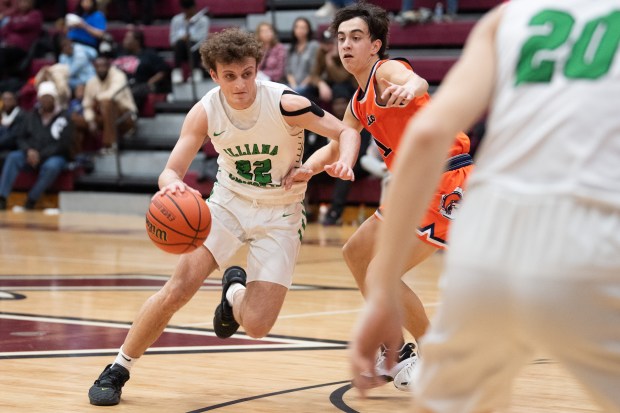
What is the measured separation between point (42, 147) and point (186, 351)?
10550 millimetres

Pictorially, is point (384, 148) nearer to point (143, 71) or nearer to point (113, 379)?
point (113, 379)

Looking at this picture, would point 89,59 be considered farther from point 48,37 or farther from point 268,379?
point 268,379

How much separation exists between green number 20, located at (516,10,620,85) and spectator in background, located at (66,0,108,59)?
1514 centimetres

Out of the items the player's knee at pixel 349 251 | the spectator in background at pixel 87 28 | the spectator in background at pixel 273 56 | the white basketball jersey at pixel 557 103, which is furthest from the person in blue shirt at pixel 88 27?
the white basketball jersey at pixel 557 103

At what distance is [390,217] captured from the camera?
1.78 meters

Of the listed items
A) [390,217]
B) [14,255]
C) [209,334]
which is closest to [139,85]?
[14,255]

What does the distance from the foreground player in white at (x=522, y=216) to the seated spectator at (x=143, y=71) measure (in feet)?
46.8

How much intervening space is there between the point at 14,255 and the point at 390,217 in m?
8.50

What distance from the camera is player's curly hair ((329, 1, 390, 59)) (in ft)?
16.4

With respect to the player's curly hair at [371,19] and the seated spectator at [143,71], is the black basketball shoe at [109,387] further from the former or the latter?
the seated spectator at [143,71]

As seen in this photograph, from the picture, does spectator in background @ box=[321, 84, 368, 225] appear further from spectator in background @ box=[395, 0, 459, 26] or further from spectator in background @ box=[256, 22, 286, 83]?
spectator in background @ box=[395, 0, 459, 26]

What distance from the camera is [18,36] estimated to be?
17469 millimetres

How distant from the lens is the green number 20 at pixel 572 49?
1778 mm

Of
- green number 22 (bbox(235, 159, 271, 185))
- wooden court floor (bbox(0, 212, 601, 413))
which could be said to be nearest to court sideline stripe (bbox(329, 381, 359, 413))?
wooden court floor (bbox(0, 212, 601, 413))
